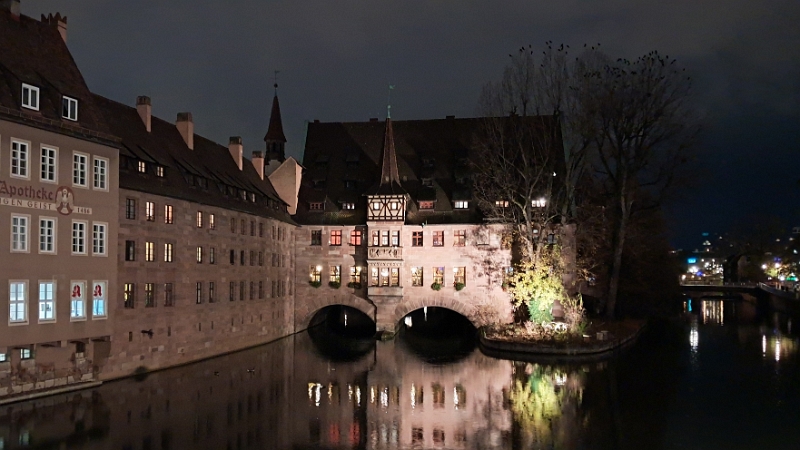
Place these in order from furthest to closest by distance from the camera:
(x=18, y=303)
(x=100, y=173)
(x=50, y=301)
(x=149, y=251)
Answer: (x=149, y=251) → (x=100, y=173) → (x=50, y=301) → (x=18, y=303)

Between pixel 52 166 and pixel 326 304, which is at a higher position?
pixel 52 166

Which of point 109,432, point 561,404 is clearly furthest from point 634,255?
point 109,432

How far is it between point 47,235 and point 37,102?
477cm

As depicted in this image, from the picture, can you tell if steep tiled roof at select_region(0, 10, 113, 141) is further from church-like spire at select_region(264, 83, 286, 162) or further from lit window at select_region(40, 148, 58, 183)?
church-like spire at select_region(264, 83, 286, 162)

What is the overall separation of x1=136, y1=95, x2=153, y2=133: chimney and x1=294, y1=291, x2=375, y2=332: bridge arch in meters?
18.4

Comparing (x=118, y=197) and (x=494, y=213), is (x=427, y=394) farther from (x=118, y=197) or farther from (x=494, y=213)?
(x=494, y=213)

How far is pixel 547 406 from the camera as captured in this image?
24797 mm

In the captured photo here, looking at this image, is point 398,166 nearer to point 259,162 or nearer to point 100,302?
point 259,162

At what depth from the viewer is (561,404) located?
25.1 meters

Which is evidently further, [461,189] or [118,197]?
[461,189]

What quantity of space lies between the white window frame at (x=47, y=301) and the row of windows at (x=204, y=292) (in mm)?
4394

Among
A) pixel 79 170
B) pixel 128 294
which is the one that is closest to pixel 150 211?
pixel 128 294

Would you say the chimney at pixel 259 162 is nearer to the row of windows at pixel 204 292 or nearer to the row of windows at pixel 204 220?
the row of windows at pixel 204 220

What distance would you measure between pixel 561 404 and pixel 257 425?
425 inches
